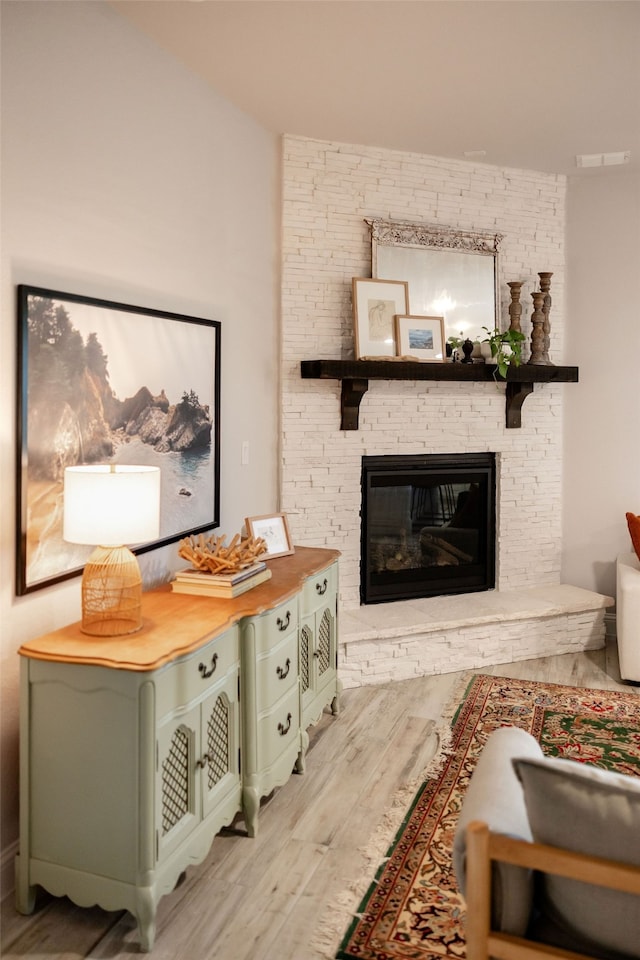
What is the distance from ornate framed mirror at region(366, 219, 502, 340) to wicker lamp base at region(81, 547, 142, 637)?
2.66 metres

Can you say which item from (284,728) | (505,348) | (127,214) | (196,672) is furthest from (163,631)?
(505,348)

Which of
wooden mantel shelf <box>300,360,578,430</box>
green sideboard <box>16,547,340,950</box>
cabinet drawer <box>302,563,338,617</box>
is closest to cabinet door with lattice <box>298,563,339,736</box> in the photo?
cabinet drawer <box>302,563,338,617</box>

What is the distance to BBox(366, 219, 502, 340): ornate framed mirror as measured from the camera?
175 inches

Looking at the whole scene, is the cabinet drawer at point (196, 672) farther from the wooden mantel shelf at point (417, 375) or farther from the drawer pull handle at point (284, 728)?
the wooden mantel shelf at point (417, 375)

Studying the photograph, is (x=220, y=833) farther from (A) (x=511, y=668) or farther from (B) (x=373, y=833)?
(A) (x=511, y=668)

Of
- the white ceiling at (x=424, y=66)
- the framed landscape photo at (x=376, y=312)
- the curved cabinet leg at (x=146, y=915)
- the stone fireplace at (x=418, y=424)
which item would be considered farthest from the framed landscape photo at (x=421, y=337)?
the curved cabinet leg at (x=146, y=915)

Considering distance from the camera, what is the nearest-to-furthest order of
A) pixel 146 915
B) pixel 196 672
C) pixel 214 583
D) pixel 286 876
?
pixel 146 915
pixel 196 672
pixel 286 876
pixel 214 583

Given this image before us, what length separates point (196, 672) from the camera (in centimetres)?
232

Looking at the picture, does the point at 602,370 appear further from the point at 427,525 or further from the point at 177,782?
the point at 177,782

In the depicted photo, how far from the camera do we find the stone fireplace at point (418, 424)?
4.26 metres

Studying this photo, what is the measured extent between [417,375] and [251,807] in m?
2.49

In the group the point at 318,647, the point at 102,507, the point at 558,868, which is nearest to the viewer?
the point at 558,868

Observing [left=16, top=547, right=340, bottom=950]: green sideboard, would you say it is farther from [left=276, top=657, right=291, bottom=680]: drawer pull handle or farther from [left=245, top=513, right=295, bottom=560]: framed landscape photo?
[left=245, top=513, right=295, bottom=560]: framed landscape photo

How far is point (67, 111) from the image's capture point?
2518 mm
